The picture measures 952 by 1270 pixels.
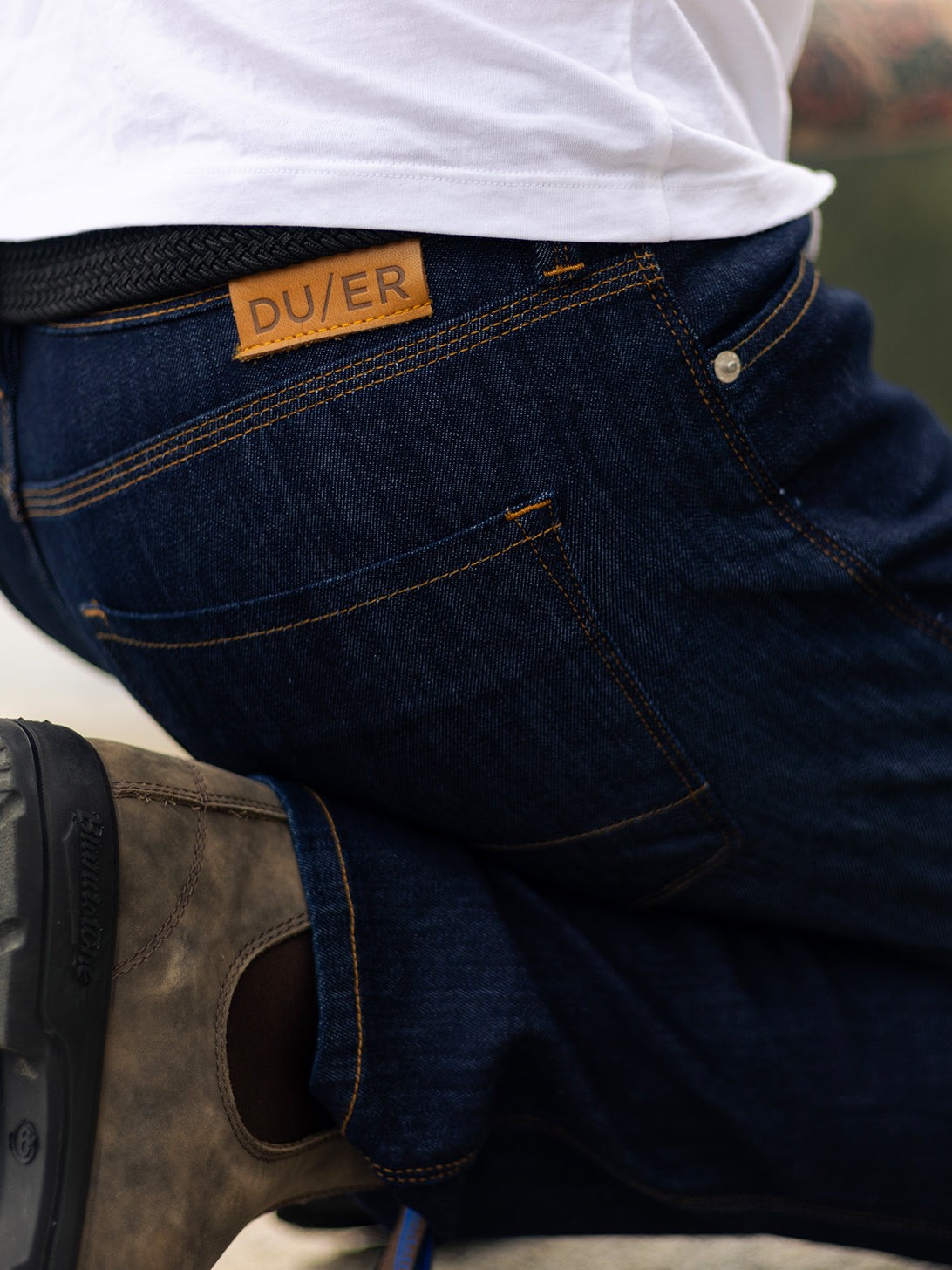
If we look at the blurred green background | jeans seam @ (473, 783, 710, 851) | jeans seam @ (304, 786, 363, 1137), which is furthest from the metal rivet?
the blurred green background

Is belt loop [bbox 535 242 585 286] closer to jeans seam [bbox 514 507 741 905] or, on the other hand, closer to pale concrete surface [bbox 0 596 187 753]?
jeans seam [bbox 514 507 741 905]

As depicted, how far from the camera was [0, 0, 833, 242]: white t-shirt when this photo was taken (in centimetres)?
47

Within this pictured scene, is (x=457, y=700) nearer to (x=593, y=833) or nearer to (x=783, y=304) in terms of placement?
(x=593, y=833)

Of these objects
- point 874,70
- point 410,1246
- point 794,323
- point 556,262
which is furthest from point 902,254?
point 410,1246

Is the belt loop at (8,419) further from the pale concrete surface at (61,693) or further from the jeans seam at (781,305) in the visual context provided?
the pale concrete surface at (61,693)

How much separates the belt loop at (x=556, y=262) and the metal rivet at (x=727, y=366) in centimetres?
9

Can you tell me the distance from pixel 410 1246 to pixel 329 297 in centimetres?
56

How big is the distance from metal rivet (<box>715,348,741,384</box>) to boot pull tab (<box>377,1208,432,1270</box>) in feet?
1.73

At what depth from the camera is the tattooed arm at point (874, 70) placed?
1369 mm

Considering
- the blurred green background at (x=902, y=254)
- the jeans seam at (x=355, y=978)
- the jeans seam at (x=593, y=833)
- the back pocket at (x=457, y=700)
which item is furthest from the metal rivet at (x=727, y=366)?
the blurred green background at (x=902, y=254)

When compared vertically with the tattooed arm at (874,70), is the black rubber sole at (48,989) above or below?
below

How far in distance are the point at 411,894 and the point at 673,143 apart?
1.42 ft

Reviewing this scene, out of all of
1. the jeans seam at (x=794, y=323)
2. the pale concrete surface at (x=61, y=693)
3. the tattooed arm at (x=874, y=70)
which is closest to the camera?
the jeans seam at (x=794, y=323)

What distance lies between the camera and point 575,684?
54 centimetres
